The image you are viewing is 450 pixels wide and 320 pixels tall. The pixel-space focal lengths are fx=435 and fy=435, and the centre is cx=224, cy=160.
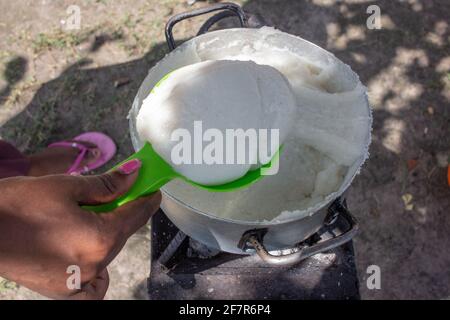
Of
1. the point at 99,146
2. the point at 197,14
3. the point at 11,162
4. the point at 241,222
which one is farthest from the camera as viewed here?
the point at 99,146

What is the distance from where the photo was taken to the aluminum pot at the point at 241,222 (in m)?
1.08

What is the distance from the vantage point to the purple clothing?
1.95m

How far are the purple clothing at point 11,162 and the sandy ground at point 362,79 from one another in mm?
379

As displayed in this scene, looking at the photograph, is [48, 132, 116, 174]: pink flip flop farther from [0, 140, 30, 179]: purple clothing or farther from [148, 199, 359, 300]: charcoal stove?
[148, 199, 359, 300]: charcoal stove

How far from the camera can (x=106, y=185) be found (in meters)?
0.97

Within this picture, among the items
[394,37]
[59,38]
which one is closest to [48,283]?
[59,38]

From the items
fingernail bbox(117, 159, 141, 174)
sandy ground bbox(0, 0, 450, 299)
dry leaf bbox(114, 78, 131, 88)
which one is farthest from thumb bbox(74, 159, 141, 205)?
dry leaf bbox(114, 78, 131, 88)

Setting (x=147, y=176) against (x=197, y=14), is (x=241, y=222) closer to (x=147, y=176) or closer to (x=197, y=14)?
(x=147, y=176)

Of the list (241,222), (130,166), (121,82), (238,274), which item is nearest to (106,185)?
(130,166)

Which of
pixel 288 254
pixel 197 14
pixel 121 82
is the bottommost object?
pixel 121 82

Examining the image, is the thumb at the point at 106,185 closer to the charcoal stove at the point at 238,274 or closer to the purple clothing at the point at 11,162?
the charcoal stove at the point at 238,274

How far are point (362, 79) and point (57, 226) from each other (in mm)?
1978

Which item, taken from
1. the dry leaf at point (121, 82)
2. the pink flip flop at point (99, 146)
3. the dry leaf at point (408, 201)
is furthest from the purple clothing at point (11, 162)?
the dry leaf at point (408, 201)

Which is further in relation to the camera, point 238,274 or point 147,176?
point 238,274
